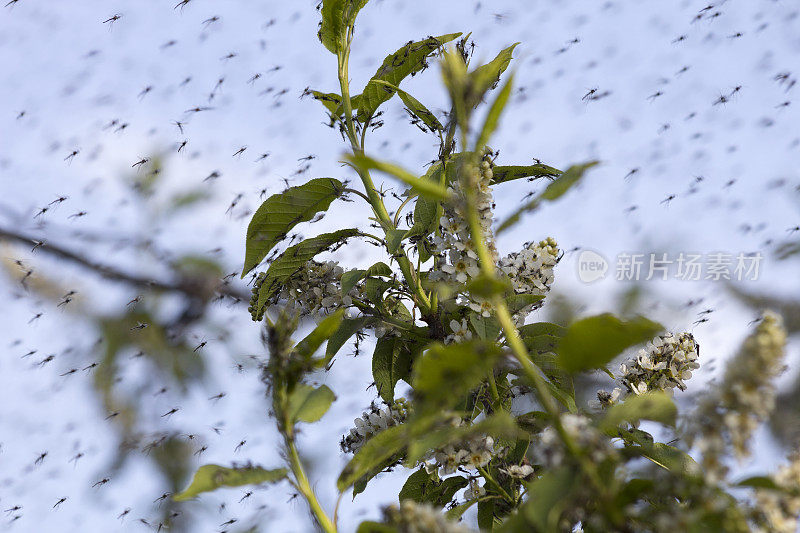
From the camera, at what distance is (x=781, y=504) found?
0.46 m

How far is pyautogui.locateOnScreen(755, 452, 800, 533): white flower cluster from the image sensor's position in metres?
0.46

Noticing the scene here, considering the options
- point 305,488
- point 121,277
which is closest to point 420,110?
point 305,488

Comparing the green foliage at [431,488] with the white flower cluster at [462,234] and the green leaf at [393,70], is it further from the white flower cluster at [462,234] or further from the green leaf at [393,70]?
the green leaf at [393,70]

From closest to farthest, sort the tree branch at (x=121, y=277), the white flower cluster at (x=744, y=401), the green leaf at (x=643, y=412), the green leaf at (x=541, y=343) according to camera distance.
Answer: the white flower cluster at (x=744, y=401), the green leaf at (x=643, y=412), the green leaf at (x=541, y=343), the tree branch at (x=121, y=277)

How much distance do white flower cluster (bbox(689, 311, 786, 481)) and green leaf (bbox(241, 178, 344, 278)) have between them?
0.69m

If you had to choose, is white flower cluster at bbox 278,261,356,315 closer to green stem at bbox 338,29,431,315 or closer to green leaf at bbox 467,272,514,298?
green stem at bbox 338,29,431,315

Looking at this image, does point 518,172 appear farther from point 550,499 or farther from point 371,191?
point 550,499

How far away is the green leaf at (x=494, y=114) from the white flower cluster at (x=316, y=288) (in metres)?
0.45

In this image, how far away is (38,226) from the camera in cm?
196

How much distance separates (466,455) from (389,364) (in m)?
0.21

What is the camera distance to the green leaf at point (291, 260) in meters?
1.00

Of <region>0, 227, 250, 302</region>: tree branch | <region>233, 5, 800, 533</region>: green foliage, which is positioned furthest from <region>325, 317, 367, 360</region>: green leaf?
<region>0, 227, 250, 302</region>: tree branch

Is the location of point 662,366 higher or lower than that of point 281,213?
lower

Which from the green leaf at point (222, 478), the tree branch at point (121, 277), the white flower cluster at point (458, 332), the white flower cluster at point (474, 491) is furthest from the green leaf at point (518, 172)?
the tree branch at point (121, 277)
